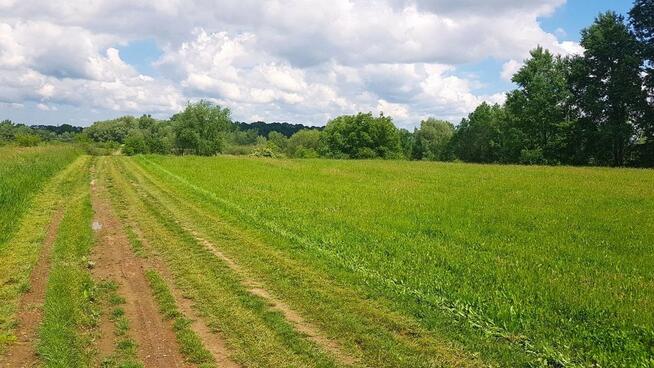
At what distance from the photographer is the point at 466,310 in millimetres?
7016

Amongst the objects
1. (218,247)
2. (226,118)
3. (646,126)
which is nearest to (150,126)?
(226,118)

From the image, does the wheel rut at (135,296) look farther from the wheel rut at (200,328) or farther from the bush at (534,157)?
the bush at (534,157)

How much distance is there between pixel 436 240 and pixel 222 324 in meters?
6.38

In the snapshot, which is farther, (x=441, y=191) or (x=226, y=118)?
(x=226, y=118)

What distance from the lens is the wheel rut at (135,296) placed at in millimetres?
5824

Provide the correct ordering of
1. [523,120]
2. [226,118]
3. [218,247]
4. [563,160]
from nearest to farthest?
[218,247], [563,160], [523,120], [226,118]

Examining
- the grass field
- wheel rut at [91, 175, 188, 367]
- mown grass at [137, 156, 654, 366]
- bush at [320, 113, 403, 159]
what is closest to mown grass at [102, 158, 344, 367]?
the grass field

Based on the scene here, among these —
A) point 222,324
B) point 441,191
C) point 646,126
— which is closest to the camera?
point 222,324

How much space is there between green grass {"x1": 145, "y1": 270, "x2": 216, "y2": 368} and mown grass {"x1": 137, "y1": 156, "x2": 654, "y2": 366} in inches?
115

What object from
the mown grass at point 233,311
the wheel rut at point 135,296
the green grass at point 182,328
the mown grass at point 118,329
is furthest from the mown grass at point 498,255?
the mown grass at point 118,329

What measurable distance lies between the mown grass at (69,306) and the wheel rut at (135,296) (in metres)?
0.25

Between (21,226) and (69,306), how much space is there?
7424 millimetres

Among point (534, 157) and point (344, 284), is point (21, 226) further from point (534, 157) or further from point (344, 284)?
point (534, 157)

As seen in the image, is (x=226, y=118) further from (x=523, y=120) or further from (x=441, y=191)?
(x=441, y=191)
